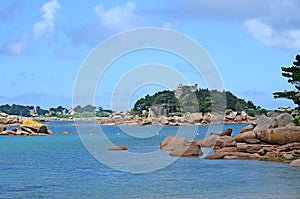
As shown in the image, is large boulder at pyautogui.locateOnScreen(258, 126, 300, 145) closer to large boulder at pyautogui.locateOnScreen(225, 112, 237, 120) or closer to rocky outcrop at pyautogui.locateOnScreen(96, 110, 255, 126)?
rocky outcrop at pyautogui.locateOnScreen(96, 110, 255, 126)

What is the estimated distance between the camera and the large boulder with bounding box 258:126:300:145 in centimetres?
4066

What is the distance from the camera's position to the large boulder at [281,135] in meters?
40.7

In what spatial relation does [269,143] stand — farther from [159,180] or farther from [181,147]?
[159,180]

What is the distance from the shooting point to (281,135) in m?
41.0

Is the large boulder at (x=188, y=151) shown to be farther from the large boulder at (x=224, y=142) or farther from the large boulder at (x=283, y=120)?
the large boulder at (x=283, y=120)

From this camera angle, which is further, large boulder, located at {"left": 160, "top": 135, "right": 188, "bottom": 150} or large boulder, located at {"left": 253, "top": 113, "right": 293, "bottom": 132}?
large boulder, located at {"left": 160, "top": 135, "right": 188, "bottom": 150}

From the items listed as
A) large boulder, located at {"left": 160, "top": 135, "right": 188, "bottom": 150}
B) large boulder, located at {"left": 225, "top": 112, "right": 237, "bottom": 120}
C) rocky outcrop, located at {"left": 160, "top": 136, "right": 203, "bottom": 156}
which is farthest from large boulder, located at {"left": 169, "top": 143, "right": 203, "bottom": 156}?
large boulder, located at {"left": 225, "top": 112, "right": 237, "bottom": 120}

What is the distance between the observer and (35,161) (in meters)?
45.2

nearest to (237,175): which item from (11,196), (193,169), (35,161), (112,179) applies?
(193,169)

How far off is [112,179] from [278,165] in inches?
465

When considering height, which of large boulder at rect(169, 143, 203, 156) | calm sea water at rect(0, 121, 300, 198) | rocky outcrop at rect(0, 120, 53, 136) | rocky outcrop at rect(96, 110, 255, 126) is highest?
rocky outcrop at rect(96, 110, 255, 126)

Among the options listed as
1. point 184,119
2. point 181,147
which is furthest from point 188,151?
point 184,119

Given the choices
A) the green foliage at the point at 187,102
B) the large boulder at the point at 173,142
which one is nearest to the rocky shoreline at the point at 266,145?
the large boulder at the point at 173,142

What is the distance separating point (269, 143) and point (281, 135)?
1.62 metres
